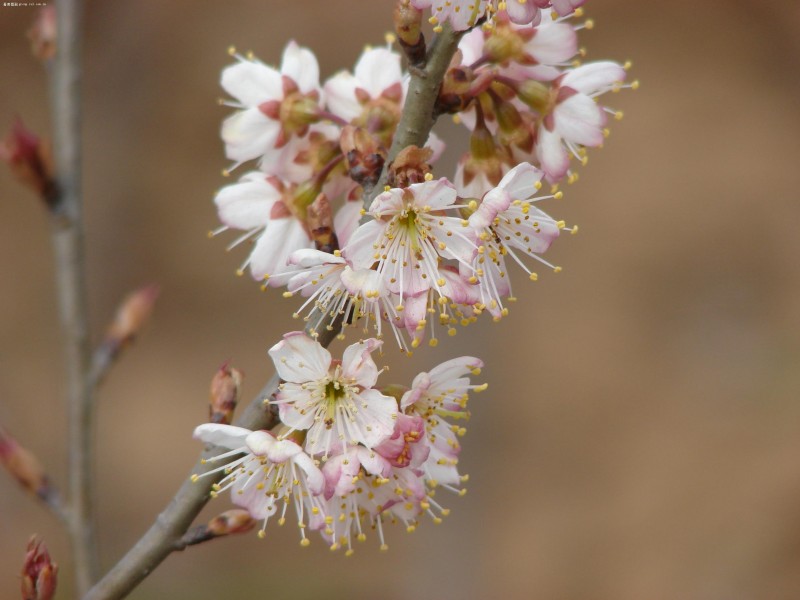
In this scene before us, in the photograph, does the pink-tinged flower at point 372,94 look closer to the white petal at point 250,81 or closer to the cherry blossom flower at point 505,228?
the white petal at point 250,81

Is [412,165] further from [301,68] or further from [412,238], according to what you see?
[301,68]

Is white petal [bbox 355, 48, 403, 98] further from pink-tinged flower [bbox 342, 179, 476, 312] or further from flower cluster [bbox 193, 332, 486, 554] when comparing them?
flower cluster [bbox 193, 332, 486, 554]

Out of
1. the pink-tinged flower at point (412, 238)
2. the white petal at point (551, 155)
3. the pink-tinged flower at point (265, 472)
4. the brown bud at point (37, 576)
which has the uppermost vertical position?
the white petal at point (551, 155)

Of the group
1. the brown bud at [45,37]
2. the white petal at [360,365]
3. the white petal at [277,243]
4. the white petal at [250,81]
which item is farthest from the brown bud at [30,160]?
the white petal at [360,365]

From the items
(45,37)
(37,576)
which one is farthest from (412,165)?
(45,37)

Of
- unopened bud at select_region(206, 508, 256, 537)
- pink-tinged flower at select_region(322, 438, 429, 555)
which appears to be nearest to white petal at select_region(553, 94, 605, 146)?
pink-tinged flower at select_region(322, 438, 429, 555)
